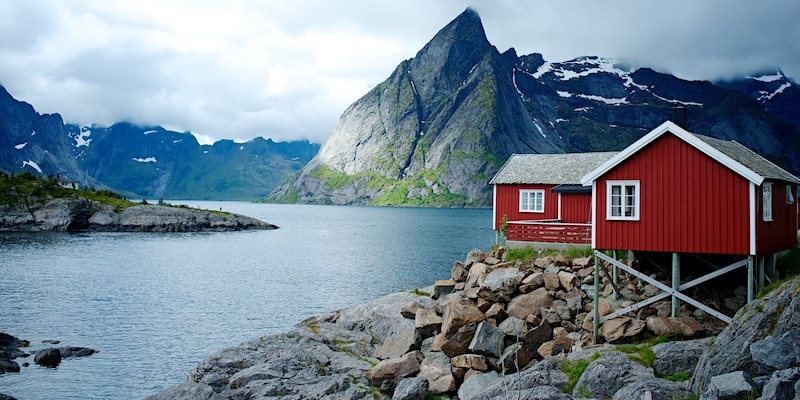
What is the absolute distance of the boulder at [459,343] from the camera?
23344 mm

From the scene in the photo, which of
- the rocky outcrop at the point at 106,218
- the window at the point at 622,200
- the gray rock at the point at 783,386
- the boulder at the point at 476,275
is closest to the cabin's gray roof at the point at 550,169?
the boulder at the point at 476,275

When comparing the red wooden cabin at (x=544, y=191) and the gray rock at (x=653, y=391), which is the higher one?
the red wooden cabin at (x=544, y=191)

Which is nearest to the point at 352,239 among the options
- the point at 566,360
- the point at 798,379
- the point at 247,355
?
the point at 247,355

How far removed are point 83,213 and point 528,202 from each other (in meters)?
109

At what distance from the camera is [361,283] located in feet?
184

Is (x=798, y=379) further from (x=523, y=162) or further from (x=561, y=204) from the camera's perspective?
(x=523, y=162)

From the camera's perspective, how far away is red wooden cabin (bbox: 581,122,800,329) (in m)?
22.5

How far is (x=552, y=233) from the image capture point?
114 feet

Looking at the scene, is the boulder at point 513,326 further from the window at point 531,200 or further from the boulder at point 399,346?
the window at point 531,200

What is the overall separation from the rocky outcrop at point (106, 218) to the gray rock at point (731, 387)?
4961 inches

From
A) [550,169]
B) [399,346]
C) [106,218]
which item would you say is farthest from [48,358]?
[106,218]

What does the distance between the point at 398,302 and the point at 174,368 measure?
13.3 meters

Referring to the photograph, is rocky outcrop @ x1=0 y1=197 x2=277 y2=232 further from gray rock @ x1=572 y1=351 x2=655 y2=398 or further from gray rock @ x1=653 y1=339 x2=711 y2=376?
gray rock @ x1=653 y1=339 x2=711 y2=376

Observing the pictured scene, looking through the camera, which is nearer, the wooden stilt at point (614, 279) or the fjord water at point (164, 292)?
the wooden stilt at point (614, 279)
